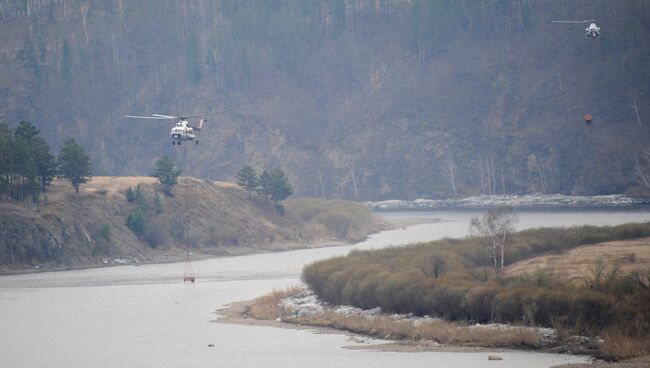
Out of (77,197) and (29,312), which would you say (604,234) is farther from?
(77,197)

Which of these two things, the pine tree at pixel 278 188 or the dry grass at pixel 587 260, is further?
the pine tree at pixel 278 188

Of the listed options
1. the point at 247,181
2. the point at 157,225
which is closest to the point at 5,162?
the point at 157,225

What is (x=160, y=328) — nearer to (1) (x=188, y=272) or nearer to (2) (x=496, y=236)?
(2) (x=496, y=236)

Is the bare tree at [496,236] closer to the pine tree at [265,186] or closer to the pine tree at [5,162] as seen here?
the pine tree at [5,162]

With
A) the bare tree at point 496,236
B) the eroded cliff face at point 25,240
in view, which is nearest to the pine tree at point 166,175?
the eroded cliff face at point 25,240

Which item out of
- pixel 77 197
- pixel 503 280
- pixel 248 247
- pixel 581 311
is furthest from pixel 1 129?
pixel 581 311

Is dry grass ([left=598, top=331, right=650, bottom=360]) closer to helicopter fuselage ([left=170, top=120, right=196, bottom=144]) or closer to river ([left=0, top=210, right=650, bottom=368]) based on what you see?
river ([left=0, top=210, right=650, bottom=368])
